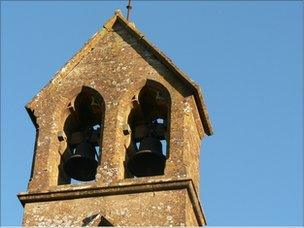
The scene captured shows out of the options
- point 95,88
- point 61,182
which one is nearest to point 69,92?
point 95,88

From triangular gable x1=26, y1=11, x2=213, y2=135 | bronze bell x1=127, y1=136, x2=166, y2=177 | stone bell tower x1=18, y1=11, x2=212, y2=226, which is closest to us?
stone bell tower x1=18, y1=11, x2=212, y2=226

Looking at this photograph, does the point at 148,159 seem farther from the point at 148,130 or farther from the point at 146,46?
the point at 146,46

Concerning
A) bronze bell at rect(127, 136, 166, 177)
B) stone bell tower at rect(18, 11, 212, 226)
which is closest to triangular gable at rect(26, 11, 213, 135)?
stone bell tower at rect(18, 11, 212, 226)

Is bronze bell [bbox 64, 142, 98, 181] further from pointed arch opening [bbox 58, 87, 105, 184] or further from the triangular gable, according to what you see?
the triangular gable

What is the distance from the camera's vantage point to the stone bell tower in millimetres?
20859

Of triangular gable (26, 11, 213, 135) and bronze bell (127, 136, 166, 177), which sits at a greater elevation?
triangular gable (26, 11, 213, 135)

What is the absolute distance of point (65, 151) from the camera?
22656mm

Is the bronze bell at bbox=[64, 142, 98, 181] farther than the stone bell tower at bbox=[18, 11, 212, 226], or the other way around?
the bronze bell at bbox=[64, 142, 98, 181]

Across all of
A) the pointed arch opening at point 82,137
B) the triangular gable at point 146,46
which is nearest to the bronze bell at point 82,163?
→ the pointed arch opening at point 82,137

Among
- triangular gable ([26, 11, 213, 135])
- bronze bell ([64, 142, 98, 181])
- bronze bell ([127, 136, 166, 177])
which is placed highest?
triangular gable ([26, 11, 213, 135])

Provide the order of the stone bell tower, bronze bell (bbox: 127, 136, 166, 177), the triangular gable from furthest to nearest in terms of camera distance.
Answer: the triangular gable
bronze bell (bbox: 127, 136, 166, 177)
the stone bell tower

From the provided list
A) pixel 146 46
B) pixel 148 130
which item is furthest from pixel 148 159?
pixel 146 46

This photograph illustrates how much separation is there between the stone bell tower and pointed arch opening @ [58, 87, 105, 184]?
0.07 feet

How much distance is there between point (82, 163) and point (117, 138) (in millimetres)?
1069
